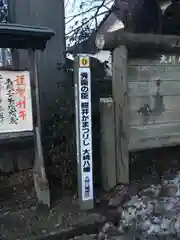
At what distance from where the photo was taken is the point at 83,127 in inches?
167

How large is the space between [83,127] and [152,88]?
138cm

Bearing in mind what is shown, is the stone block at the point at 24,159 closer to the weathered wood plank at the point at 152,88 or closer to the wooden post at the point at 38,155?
the wooden post at the point at 38,155

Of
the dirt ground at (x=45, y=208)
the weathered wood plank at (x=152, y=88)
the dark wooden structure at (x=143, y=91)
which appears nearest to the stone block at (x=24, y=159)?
the dirt ground at (x=45, y=208)

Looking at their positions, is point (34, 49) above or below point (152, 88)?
above

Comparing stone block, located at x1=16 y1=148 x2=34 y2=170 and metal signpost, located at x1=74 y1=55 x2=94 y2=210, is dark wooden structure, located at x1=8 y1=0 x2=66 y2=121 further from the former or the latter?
metal signpost, located at x1=74 y1=55 x2=94 y2=210

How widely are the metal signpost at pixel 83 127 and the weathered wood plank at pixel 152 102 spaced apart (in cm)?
85

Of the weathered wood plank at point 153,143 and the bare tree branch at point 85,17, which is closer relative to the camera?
the weathered wood plank at point 153,143

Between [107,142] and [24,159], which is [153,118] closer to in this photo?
[107,142]

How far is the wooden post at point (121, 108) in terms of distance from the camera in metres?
4.58

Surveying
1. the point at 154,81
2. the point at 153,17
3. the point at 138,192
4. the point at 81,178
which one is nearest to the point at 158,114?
the point at 154,81

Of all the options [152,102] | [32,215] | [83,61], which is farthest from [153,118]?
[32,215]

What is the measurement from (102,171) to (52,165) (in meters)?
0.85

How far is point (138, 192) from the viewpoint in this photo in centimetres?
477

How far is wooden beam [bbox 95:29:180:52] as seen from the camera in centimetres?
444
